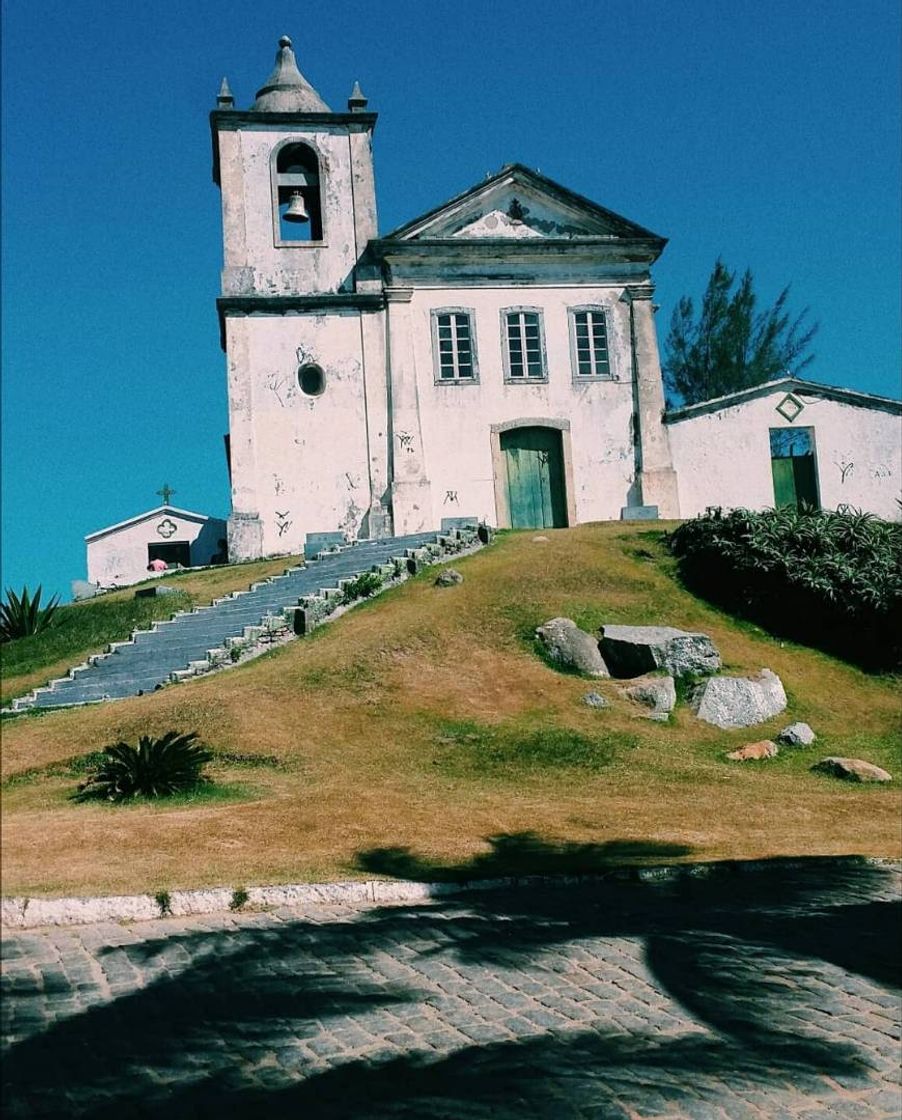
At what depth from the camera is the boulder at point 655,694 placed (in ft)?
Answer: 47.2

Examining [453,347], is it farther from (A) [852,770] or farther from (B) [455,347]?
(A) [852,770]

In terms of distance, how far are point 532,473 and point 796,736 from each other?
15211 mm

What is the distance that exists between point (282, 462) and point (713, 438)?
10490 mm

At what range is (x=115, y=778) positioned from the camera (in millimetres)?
2350

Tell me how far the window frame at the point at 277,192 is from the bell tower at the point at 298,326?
28 millimetres

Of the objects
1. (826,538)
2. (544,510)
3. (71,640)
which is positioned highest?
(544,510)

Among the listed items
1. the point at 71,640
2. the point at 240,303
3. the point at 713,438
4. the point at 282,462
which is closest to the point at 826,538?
the point at 713,438

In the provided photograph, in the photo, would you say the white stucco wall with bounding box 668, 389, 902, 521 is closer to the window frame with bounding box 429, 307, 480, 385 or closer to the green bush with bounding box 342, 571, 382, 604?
the window frame with bounding box 429, 307, 480, 385

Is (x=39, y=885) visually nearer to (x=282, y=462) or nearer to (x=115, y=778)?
(x=115, y=778)

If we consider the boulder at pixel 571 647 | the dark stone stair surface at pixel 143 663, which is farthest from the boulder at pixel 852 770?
the dark stone stair surface at pixel 143 663

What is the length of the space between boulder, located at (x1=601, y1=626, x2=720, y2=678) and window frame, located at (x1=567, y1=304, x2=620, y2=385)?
13976 millimetres

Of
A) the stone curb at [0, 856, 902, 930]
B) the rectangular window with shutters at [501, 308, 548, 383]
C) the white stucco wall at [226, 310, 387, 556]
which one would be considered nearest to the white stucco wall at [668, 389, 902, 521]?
the rectangular window with shutters at [501, 308, 548, 383]

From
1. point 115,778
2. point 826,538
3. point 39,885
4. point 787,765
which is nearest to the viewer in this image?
point 39,885

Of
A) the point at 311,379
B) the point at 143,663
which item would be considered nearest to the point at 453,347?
the point at 311,379
